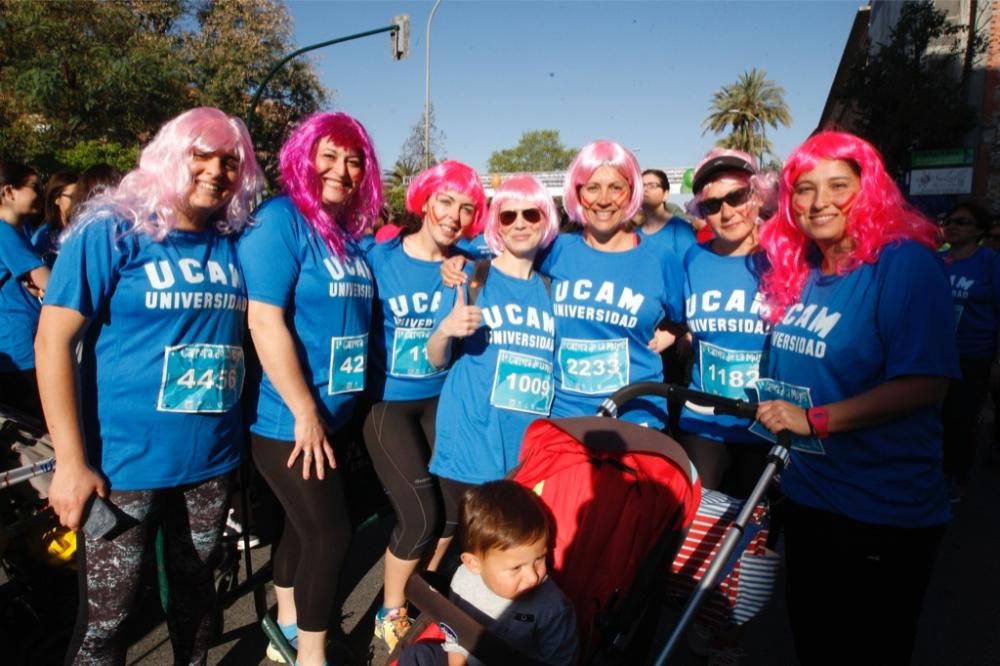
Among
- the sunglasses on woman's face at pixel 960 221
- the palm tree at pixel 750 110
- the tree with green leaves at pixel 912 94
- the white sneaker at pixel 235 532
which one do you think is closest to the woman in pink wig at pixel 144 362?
the white sneaker at pixel 235 532

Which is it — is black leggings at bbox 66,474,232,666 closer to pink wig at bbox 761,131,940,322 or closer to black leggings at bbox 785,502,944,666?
black leggings at bbox 785,502,944,666

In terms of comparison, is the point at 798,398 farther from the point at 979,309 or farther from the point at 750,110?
the point at 750,110

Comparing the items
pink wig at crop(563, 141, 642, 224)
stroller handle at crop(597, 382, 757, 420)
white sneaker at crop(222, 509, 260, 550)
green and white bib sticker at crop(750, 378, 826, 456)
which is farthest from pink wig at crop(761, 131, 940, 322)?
white sneaker at crop(222, 509, 260, 550)

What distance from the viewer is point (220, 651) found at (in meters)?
3.05

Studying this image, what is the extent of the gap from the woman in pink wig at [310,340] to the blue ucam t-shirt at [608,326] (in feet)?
2.83

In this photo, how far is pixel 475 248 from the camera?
3727 mm

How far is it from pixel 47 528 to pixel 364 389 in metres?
1.44

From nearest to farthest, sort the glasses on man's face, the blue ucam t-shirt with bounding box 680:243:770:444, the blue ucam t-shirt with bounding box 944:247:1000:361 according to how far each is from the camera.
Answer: the blue ucam t-shirt with bounding box 680:243:770:444 → the blue ucam t-shirt with bounding box 944:247:1000:361 → the glasses on man's face

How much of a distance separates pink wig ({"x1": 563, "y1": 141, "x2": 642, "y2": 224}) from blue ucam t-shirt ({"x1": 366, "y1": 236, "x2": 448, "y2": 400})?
813 mm

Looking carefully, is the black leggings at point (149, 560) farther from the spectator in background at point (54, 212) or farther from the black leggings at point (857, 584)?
the spectator in background at point (54, 212)

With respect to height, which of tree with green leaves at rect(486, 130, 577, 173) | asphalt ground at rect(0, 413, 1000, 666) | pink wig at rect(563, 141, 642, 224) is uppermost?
tree with green leaves at rect(486, 130, 577, 173)

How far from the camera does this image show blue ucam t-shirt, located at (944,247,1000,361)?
5.03 m

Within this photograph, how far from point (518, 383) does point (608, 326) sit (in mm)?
458

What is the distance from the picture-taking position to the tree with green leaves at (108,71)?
16.6m
